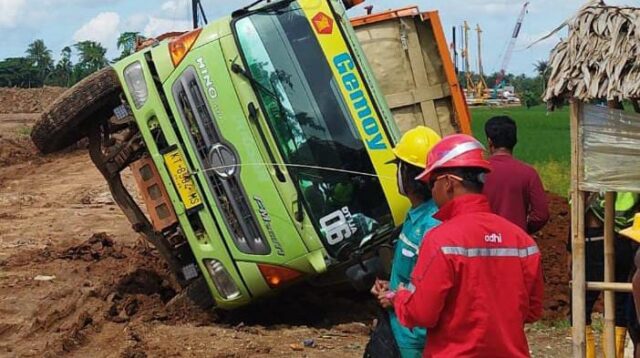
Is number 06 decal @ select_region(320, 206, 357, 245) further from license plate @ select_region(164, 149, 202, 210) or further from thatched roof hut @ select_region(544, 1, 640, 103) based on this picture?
thatched roof hut @ select_region(544, 1, 640, 103)

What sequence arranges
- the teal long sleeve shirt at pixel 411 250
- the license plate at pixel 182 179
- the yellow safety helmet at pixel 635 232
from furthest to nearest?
1. the license plate at pixel 182 179
2. the teal long sleeve shirt at pixel 411 250
3. the yellow safety helmet at pixel 635 232

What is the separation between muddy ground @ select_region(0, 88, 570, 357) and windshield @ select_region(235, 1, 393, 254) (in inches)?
35.6

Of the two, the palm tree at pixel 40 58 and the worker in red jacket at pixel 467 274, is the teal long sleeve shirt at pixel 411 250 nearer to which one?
the worker in red jacket at pixel 467 274

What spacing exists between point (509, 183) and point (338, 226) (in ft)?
4.70

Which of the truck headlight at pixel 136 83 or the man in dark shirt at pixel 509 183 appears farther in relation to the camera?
the truck headlight at pixel 136 83

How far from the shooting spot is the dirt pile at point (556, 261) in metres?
8.69

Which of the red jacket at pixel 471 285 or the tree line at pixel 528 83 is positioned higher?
the red jacket at pixel 471 285

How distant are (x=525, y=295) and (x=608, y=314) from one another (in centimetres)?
219

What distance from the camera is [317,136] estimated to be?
6.99 metres

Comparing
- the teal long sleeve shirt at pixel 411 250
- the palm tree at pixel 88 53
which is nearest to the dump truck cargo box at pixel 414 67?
the teal long sleeve shirt at pixel 411 250

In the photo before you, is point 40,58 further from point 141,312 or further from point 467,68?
point 141,312

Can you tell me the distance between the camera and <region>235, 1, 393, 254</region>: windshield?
6965 millimetres

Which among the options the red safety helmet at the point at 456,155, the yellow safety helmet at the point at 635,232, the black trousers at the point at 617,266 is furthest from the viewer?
the black trousers at the point at 617,266

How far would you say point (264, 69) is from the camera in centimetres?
699
